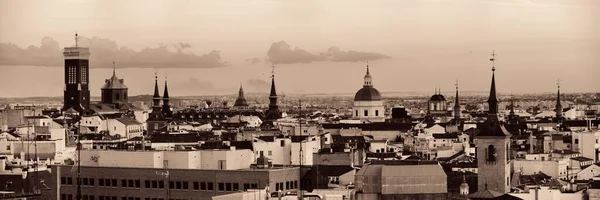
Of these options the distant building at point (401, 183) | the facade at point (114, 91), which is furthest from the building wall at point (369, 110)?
the distant building at point (401, 183)

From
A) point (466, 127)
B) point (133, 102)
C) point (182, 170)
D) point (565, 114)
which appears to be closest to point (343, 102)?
point (133, 102)

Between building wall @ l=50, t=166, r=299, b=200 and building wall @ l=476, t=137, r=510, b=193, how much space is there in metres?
4.26

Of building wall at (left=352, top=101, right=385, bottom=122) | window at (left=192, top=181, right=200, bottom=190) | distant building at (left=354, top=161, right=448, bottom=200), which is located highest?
building wall at (left=352, top=101, right=385, bottom=122)

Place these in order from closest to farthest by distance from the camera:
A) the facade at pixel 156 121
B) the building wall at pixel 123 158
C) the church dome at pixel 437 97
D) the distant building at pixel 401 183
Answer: the distant building at pixel 401 183 → the building wall at pixel 123 158 → the facade at pixel 156 121 → the church dome at pixel 437 97

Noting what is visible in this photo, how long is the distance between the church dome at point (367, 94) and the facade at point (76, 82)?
14.2 m

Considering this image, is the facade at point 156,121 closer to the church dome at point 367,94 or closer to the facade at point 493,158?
the church dome at point 367,94

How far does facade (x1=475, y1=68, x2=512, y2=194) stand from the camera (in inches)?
1241

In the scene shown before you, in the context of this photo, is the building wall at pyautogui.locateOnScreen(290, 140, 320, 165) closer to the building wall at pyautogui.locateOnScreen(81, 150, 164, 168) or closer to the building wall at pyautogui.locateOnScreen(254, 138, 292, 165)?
the building wall at pyautogui.locateOnScreen(254, 138, 292, 165)

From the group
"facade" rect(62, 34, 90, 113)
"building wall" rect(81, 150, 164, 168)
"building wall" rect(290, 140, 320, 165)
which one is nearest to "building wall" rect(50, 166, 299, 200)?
"building wall" rect(81, 150, 164, 168)

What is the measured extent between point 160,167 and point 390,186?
7.06 meters

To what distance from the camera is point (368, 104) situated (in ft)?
226

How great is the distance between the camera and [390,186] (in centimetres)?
2873

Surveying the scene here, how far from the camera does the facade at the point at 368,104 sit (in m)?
67.9

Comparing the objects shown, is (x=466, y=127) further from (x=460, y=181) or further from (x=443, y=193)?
(x=443, y=193)
